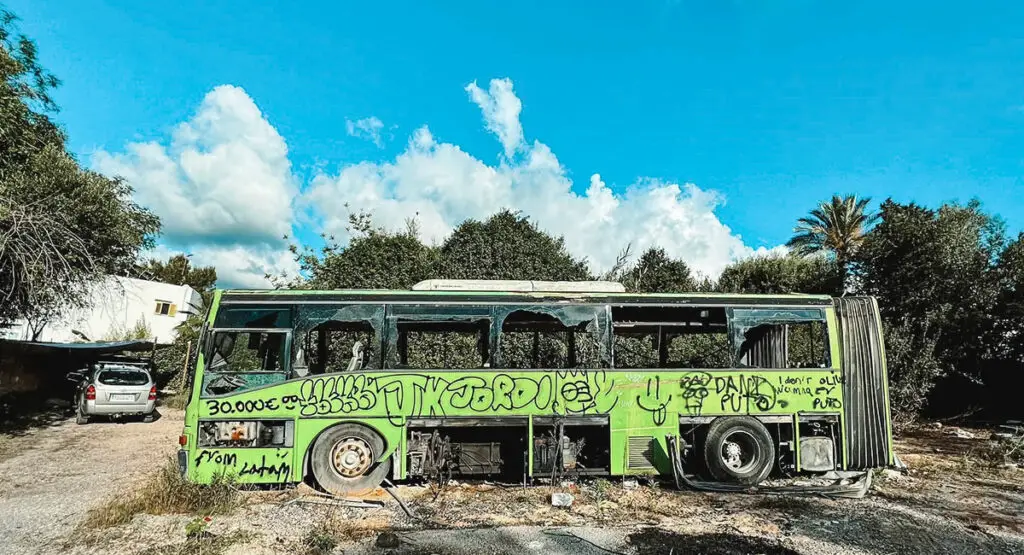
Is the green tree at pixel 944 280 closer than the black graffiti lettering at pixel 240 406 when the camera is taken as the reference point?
No

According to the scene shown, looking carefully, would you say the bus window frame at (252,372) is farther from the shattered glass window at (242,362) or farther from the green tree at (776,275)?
the green tree at (776,275)

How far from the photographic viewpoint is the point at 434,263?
18.5 meters

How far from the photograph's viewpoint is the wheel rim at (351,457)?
759cm

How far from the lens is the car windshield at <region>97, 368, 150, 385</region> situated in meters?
15.4

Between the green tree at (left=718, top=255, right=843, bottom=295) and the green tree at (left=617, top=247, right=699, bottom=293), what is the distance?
79.0 inches

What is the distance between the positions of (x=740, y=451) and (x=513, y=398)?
3.31m

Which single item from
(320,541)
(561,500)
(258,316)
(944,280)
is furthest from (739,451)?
(944,280)

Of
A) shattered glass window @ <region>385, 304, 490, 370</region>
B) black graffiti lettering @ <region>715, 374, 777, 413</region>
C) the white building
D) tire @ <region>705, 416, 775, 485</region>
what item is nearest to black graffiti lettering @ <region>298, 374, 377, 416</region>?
shattered glass window @ <region>385, 304, 490, 370</region>

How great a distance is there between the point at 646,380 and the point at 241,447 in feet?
17.6

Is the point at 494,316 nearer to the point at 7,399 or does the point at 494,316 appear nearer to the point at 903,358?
the point at 903,358

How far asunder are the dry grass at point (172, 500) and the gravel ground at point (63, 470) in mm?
389

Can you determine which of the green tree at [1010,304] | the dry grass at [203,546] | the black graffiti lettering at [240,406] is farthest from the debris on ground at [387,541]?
the green tree at [1010,304]

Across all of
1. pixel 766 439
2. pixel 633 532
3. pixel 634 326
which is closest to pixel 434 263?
pixel 634 326

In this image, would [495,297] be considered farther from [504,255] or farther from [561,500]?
[504,255]
